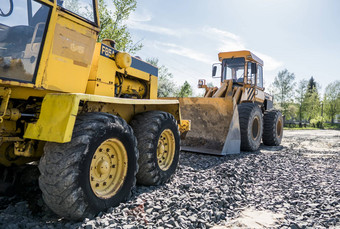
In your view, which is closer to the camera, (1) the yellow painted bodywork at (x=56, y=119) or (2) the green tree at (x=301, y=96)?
(1) the yellow painted bodywork at (x=56, y=119)

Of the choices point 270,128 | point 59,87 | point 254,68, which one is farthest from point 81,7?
point 270,128

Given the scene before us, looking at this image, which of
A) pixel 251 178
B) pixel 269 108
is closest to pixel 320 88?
pixel 269 108

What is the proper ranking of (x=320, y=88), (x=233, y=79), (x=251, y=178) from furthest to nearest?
(x=320, y=88)
(x=233, y=79)
(x=251, y=178)

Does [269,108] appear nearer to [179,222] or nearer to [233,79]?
[233,79]

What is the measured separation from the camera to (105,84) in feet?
12.0

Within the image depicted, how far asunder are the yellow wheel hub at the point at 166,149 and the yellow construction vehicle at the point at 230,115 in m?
1.24

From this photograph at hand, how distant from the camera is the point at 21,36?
2.53 meters

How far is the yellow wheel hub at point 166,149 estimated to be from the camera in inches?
163

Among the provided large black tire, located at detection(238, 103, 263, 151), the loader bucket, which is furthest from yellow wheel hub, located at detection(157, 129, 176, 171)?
Answer: large black tire, located at detection(238, 103, 263, 151)

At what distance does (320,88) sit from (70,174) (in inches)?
2340

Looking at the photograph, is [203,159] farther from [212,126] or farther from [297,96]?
[297,96]

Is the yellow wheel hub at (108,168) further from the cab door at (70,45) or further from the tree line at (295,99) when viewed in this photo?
the tree line at (295,99)

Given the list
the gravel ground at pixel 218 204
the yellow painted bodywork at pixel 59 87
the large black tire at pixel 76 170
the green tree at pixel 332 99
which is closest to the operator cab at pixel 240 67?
the gravel ground at pixel 218 204

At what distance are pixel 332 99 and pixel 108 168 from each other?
58.1m
